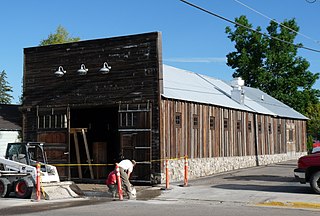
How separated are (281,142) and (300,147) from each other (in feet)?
16.7

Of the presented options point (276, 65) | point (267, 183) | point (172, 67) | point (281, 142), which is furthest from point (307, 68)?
point (267, 183)

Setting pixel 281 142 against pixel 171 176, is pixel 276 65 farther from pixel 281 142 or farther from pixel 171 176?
pixel 171 176

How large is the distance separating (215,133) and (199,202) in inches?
401

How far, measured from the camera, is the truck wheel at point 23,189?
689 inches

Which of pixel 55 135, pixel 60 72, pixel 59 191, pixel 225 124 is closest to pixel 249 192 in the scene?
pixel 59 191

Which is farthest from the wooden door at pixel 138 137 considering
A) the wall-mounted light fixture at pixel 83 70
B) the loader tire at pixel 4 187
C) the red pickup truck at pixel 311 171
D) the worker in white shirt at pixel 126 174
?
the red pickup truck at pixel 311 171

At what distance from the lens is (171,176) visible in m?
21.3

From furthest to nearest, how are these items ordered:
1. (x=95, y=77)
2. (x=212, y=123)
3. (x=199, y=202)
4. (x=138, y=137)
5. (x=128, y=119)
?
1. (x=212, y=123)
2. (x=95, y=77)
3. (x=128, y=119)
4. (x=138, y=137)
5. (x=199, y=202)

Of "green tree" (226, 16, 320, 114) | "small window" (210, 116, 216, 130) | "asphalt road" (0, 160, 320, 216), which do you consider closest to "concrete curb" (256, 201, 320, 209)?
"asphalt road" (0, 160, 320, 216)

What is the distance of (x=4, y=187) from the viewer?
17812mm

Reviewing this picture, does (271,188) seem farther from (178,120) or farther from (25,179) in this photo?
(25,179)

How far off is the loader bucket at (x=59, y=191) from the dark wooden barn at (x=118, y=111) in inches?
135

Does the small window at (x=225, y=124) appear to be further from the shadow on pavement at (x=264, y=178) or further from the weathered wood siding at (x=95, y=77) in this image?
the weathered wood siding at (x=95, y=77)

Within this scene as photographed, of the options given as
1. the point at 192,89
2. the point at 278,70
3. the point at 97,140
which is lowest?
the point at 97,140
